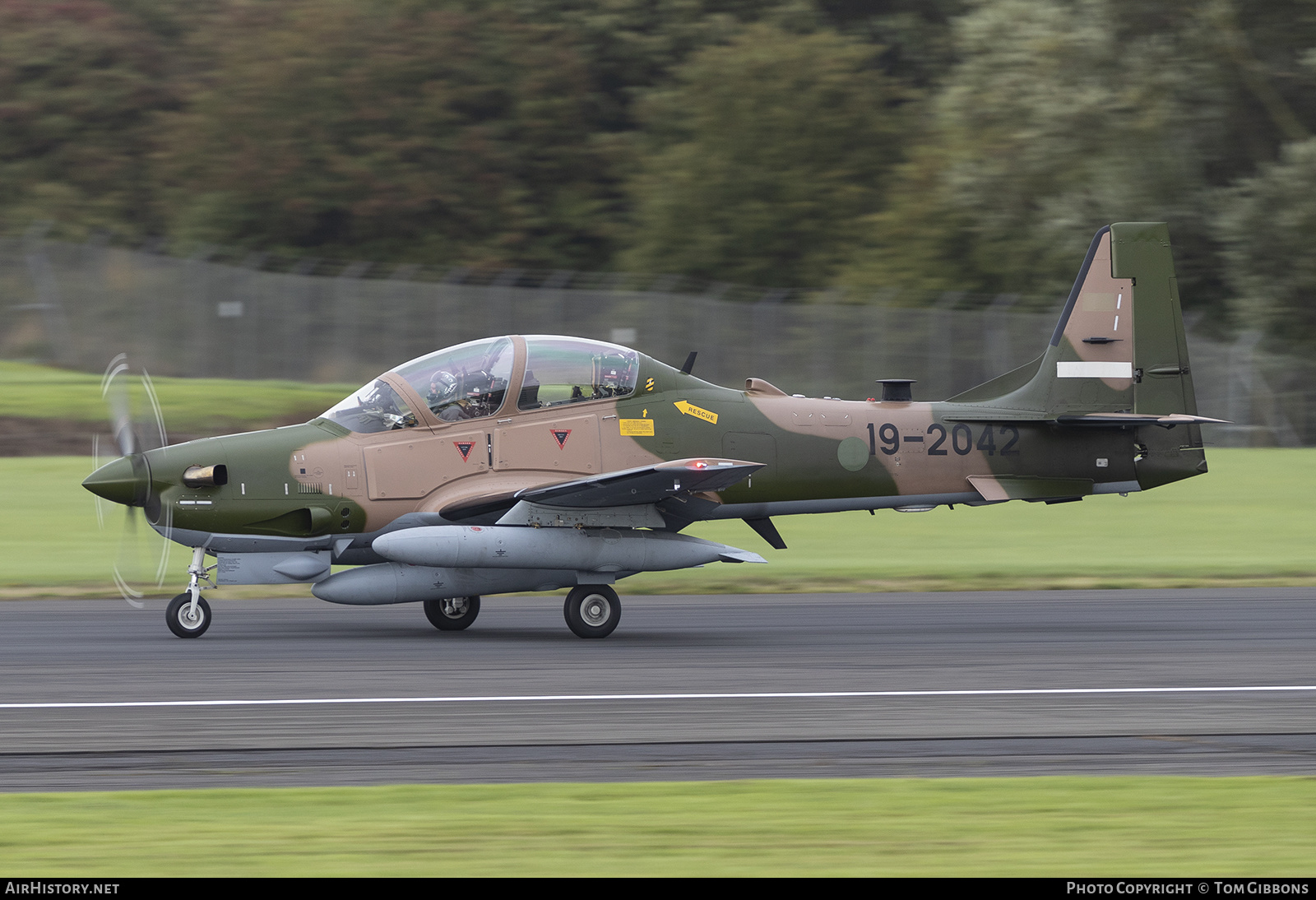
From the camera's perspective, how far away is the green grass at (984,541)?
19.2 metres

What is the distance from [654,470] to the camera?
1315 cm

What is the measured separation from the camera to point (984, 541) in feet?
78.4

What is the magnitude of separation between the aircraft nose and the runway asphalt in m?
1.23

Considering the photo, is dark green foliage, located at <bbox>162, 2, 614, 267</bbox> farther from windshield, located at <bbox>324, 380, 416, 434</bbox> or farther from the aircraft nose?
the aircraft nose

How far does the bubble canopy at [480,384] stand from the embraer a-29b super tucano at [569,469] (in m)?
0.02

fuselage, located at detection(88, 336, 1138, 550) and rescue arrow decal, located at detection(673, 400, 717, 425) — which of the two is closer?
fuselage, located at detection(88, 336, 1138, 550)

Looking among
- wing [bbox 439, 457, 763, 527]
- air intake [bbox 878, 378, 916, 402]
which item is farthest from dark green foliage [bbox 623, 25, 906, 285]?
wing [bbox 439, 457, 763, 527]

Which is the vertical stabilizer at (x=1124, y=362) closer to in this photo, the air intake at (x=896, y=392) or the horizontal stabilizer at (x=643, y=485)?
the air intake at (x=896, y=392)

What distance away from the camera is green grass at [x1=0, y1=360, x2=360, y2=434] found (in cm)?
3019

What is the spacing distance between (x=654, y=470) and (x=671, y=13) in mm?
41982

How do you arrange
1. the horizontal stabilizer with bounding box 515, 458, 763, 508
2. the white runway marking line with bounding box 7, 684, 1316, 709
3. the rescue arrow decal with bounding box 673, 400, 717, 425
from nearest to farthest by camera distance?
the white runway marking line with bounding box 7, 684, 1316, 709, the horizontal stabilizer with bounding box 515, 458, 763, 508, the rescue arrow decal with bounding box 673, 400, 717, 425

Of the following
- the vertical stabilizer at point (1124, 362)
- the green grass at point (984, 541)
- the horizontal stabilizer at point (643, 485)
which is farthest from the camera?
the green grass at point (984, 541)

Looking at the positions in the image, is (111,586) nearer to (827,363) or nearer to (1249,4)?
(827,363)

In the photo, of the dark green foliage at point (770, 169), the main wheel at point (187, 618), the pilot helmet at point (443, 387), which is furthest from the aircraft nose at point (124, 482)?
the dark green foliage at point (770, 169)
